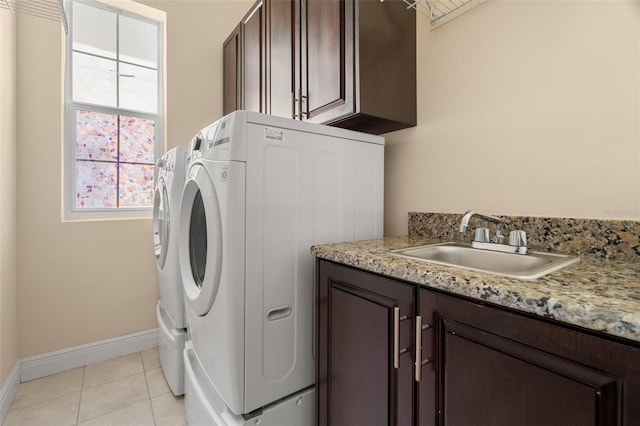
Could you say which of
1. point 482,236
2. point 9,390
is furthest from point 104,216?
point 482,236

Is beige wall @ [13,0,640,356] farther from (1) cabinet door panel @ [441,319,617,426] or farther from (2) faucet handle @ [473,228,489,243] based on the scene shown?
(1) cabinet door panel @ [441,319,617,426]

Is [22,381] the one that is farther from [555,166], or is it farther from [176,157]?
[555,166]

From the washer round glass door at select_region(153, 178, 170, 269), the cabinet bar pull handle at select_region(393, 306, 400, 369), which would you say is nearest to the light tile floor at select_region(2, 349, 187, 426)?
the washer round glass door at select_region(153, 178, 170, 269)

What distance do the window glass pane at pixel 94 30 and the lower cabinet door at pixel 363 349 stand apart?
249 centimetres

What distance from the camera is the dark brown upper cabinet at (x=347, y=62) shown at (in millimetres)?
1259

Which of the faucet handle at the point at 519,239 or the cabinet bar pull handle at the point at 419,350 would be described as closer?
the cabinet bar pull handle at the point at 419,350

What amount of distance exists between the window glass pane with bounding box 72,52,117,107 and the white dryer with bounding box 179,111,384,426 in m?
1.58

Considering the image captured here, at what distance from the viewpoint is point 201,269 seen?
4.51 feet

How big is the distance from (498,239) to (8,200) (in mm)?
2511

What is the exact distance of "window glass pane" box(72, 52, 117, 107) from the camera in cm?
217

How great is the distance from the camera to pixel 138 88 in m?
2.40

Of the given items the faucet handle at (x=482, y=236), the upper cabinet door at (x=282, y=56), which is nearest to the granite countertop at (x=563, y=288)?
the faucet handle at (x=482, y=236)

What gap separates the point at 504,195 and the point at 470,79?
53cm

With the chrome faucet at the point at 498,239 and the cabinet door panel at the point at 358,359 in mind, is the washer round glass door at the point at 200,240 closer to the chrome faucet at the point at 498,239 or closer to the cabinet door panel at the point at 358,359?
the cabinet door panel at the point at 358,359
